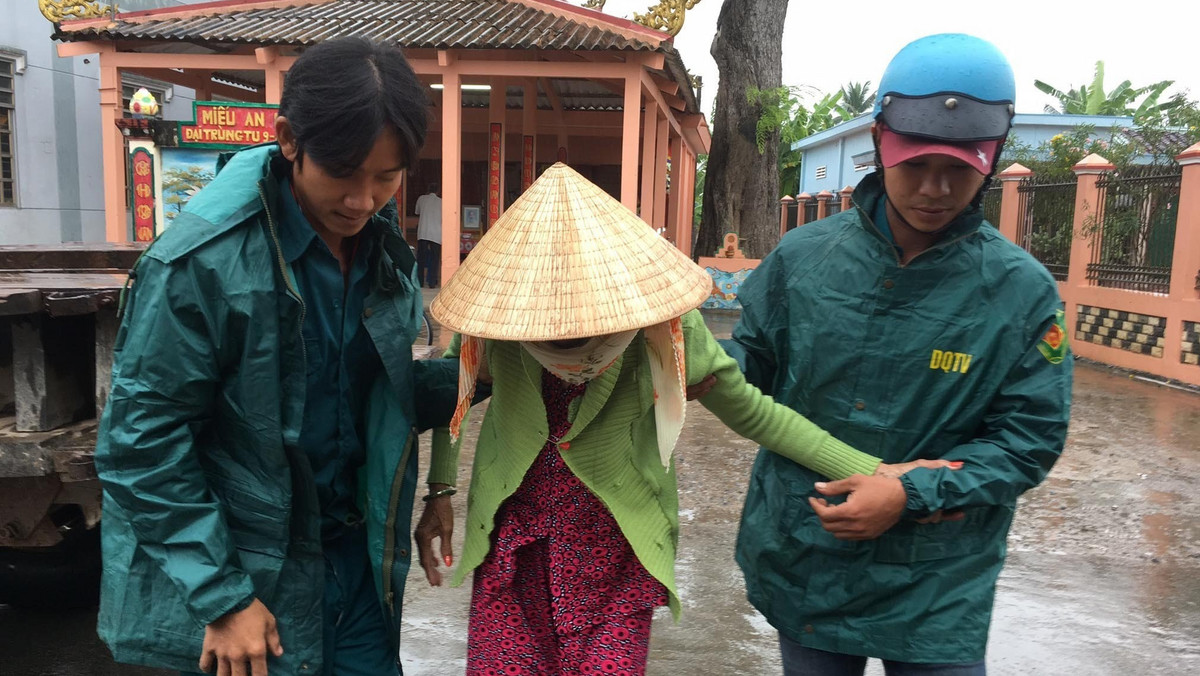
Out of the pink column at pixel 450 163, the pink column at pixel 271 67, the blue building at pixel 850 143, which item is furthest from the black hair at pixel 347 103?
the blue building at pixel 850 143

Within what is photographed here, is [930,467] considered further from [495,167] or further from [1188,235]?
[495,167]

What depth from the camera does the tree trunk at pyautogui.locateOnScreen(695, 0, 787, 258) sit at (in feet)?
47.6

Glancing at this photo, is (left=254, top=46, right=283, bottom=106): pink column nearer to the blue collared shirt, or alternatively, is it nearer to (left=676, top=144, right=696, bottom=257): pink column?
(left=676, top=144, right=696, bottom=257): pink column

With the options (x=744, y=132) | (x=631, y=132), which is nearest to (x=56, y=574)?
(x=631, y=132)

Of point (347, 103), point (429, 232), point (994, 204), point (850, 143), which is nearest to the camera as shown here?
point (347, 103)

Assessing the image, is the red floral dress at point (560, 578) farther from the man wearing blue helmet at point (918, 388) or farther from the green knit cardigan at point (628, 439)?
the man wearing blue helmet at point (918, 388)

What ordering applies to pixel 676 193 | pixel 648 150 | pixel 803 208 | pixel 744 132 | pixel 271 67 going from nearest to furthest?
pixel 271 67 < pixel 648 150 < pixel 744 132 < pixel 676 193 < pixel 803 208

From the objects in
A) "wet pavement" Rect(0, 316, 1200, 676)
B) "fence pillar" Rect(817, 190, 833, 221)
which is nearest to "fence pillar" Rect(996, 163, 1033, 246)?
"fence pillar" Rect(817, 190, 833, 221)

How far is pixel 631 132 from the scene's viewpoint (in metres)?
11.2

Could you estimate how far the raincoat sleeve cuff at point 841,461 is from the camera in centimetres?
180

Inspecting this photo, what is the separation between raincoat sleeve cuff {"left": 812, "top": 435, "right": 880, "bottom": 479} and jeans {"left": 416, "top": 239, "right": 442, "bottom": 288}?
13.2m

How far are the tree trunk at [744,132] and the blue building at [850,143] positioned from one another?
27.6ft

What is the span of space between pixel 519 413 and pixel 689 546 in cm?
255

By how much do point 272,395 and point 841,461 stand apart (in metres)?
1.06
